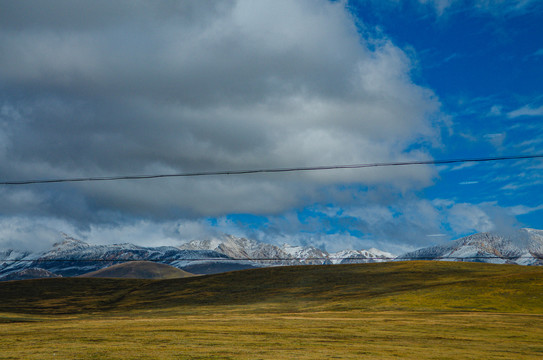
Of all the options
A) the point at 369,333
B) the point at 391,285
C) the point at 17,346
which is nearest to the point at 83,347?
the point at 17,346

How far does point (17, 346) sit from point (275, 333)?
1066 inches

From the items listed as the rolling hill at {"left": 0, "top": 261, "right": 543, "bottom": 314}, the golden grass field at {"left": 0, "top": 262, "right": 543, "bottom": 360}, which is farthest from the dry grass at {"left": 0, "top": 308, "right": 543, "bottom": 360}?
the rolling hill at {"left": 0, "top": 261, "right": 543, "bottom": 314}

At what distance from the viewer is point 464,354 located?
139 ft

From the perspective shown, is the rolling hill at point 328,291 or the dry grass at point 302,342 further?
the rolling hill at point 328,291

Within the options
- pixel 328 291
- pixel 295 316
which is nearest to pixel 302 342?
pixel 295 316

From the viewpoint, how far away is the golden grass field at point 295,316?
43.3 metres

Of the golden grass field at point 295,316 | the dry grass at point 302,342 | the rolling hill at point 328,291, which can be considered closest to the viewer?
the dry grass at point 302,342

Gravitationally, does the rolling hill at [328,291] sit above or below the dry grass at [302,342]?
above

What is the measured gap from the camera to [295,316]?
8994 centimetres

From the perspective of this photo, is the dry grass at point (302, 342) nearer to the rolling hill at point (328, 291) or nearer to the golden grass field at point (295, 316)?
the golden grass field at point (295, 316)

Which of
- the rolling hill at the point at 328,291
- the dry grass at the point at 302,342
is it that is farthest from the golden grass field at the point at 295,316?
the rolling hill at the point at 328,291

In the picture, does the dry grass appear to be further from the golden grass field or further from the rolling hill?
the rolling hill

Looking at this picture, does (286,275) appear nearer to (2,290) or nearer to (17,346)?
(2,290)

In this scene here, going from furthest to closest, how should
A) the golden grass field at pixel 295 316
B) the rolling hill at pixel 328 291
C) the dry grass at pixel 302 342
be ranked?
1. the rolling hill at pixel 328 291
2. the golden grass field at pixel 295 316
3. the dry grass at pixel 302 342
